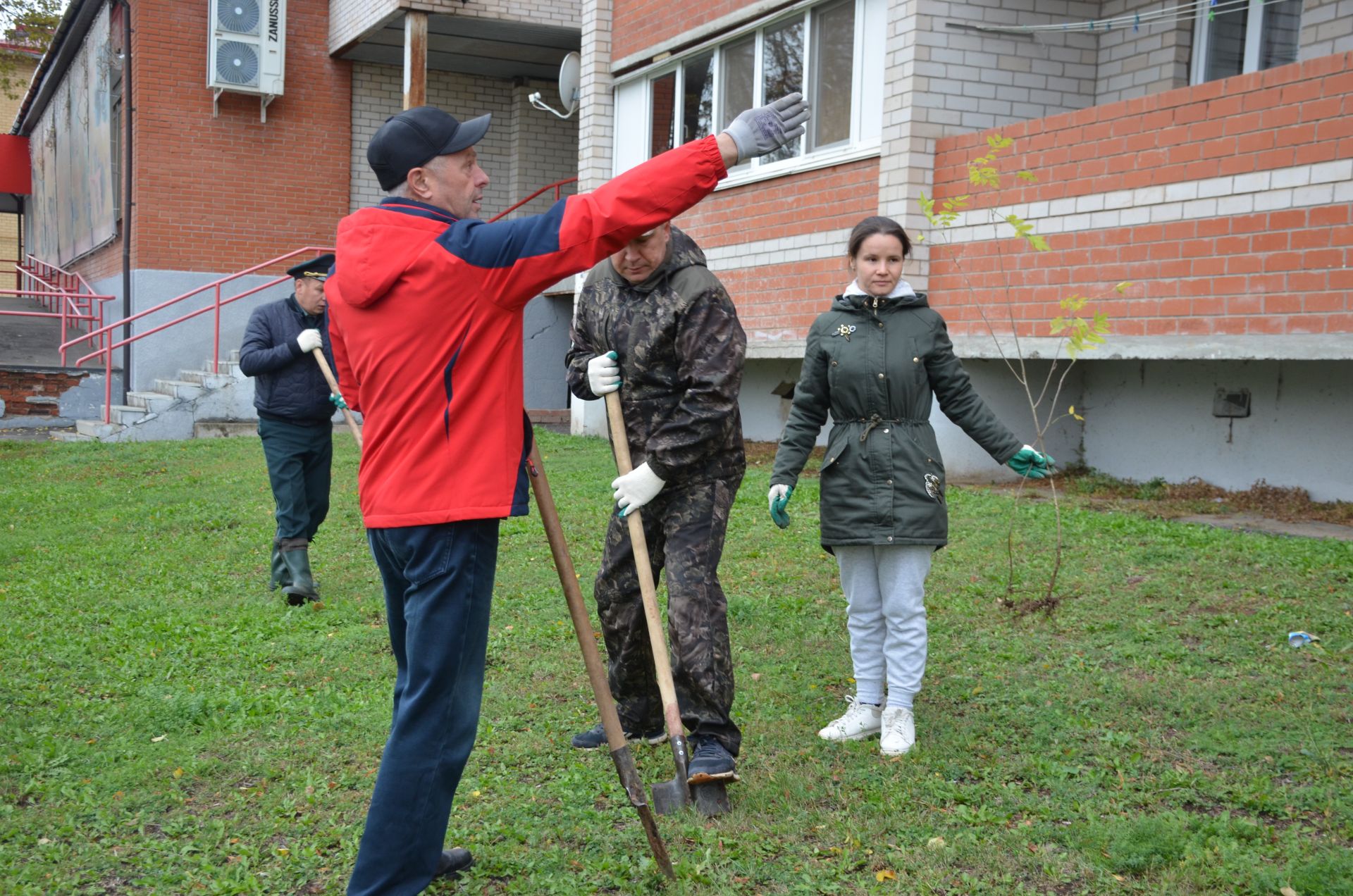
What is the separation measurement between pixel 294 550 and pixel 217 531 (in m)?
2.95

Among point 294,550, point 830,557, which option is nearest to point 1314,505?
point 830,557

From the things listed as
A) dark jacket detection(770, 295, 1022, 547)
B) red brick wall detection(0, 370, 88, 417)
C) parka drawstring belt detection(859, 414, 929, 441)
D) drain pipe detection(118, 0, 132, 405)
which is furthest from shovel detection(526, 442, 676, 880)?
red brick wall detection(0, 370, 88, 417)

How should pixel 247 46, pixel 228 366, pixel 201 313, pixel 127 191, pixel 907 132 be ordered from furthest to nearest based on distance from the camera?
1. pixel 127 191
2. pixel 247 46
3. pixel 201 313
4. pixel 228 366
5. pixel 907 132

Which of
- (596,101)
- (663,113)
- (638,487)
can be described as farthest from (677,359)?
(596,101)

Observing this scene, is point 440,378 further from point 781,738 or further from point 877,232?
point 781,738

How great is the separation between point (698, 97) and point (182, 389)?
26.6 ft

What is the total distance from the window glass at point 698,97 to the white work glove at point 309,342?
6.91m

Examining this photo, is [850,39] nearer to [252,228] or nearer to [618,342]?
[618,342]

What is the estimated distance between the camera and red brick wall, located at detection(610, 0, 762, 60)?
1259 centimetres

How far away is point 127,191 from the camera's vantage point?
732 inches

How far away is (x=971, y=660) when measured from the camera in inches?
213

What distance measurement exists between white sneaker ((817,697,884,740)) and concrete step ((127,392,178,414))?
1384 cm

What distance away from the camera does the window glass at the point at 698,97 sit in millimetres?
13023

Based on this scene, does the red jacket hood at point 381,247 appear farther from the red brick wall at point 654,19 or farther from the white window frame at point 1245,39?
the red brick wall at point 654,19
